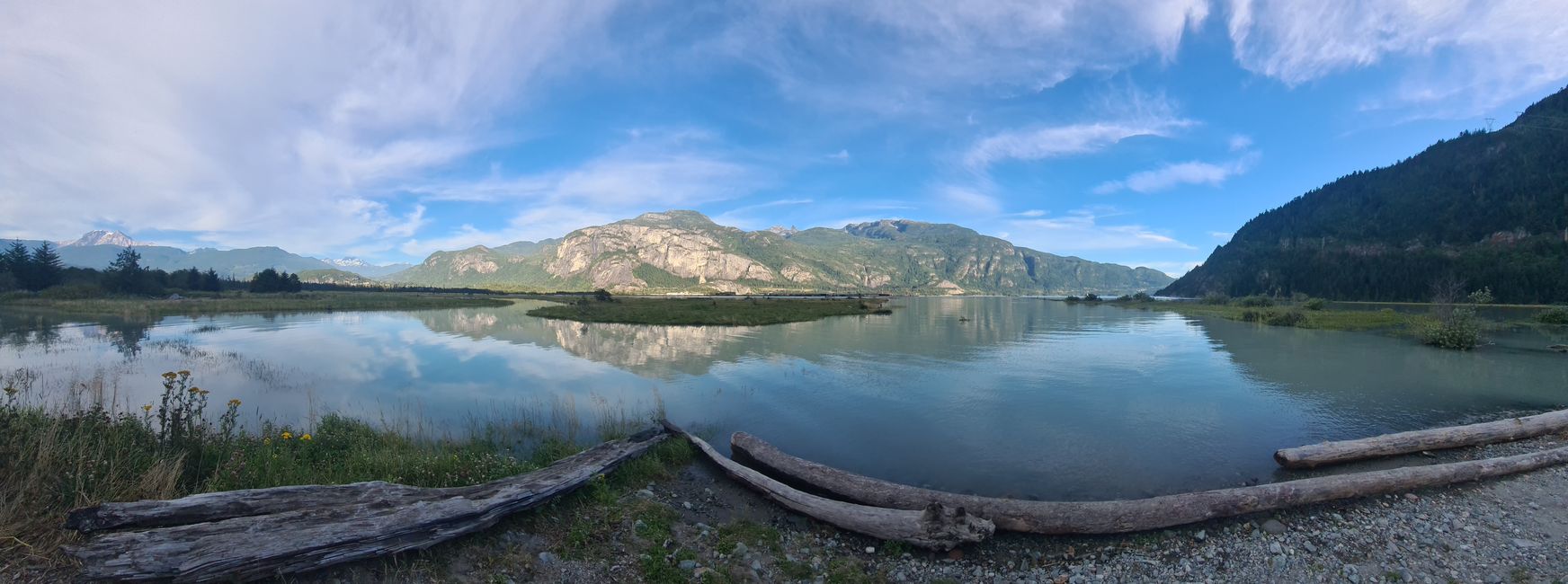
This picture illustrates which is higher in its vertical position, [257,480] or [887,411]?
[257,480]

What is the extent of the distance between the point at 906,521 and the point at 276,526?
25.6 ft

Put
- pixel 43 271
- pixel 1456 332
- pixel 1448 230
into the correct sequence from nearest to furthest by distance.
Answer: pixel 1456 332
pixel 43 271
pixel 1448 230

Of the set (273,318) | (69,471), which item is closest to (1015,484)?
(69,471)

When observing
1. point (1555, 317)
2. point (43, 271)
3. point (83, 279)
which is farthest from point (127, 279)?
point (1555, 317)

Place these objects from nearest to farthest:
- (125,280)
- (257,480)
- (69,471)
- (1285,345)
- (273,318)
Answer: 1. (69,471)
2. (257,480)
3. (1285,345)
4. (273,318)
5. (125,280)

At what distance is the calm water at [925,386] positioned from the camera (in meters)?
13.5

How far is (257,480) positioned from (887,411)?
15.1 meters

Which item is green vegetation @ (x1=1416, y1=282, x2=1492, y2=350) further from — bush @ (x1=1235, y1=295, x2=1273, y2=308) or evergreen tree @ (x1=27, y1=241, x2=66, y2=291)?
evergreen tree @ (x1=27, y1=241, x2=66, y2=291)

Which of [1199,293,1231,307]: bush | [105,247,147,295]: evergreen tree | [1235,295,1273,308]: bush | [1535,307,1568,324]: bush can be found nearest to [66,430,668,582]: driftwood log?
[1535,307,1568,324]: bush

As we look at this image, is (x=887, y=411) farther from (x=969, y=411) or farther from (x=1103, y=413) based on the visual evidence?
(x=1103, y=413)

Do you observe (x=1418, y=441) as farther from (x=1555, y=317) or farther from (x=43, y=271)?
(x=43, y=271)

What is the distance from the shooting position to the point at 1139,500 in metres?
8.80

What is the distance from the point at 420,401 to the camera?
60.7ft

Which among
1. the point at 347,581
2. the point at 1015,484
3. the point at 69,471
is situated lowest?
the point at 1015,484
